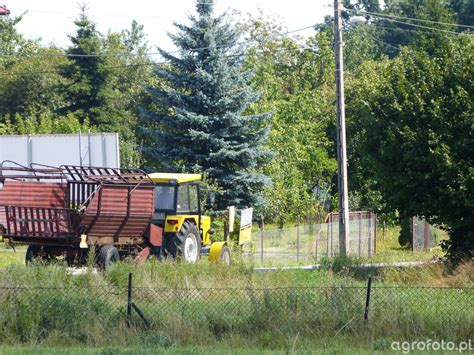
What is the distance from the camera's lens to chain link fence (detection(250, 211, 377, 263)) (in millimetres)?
33344

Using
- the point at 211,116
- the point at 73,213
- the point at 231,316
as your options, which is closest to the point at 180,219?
the point at 73,213

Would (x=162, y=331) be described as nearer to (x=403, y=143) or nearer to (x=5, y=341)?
(x=5, y=341)

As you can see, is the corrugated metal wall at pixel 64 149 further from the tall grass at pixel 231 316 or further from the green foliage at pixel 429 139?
the tall grass at pixel 231 316

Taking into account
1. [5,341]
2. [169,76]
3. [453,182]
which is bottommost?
[5,341]

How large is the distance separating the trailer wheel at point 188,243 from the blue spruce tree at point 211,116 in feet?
40.2

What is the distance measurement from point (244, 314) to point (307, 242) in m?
21.1

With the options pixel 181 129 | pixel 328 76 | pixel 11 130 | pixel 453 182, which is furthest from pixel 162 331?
pixel 328 76

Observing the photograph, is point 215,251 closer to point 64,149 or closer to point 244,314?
point 244,314

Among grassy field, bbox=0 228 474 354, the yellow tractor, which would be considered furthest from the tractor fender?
grassy field, bbox=0 228 474 354

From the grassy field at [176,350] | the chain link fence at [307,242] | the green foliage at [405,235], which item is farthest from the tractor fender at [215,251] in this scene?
the green foliage at [405,235]

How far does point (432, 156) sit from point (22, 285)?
13106mm

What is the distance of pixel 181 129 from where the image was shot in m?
38.3

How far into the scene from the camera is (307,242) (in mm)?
34844

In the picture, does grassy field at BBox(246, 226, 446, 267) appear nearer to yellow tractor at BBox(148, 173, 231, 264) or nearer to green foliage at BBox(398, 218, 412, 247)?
green foliage at BBox(398, 218, 412, 247)
